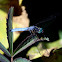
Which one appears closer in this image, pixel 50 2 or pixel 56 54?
pixel 56 54

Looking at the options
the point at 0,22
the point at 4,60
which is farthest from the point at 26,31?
the point at 4,60

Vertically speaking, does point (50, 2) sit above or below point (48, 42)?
above

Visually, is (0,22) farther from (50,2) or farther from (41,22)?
(50,2)

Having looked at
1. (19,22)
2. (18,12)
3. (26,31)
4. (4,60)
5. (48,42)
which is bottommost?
(4,60)

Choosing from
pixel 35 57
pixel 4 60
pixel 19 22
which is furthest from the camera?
pixel 19 22

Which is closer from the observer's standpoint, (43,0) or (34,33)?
(34,33)

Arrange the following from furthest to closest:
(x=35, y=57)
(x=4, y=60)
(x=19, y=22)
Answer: (x=19, y=22), (x=35, y=57), (x=4, y=60)

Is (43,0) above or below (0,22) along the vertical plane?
above

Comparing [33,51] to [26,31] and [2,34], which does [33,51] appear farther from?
[2,34]

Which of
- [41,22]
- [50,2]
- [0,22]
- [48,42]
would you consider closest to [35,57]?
[48,42]
